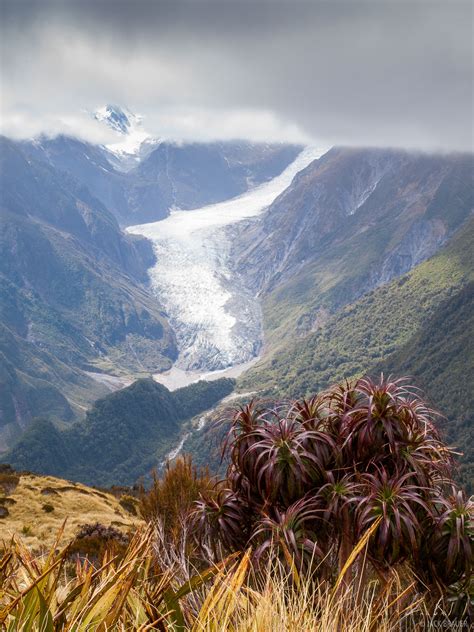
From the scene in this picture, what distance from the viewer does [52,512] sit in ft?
70.3

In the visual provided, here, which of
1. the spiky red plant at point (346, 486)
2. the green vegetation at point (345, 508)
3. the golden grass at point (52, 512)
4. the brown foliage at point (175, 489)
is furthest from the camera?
the golden grass at point (52, 512)

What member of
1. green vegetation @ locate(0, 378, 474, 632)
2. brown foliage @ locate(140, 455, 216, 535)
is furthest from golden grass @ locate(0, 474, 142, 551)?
green vegetation @ locate(0, 378, 474, 632)

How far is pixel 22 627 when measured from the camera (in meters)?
3.52

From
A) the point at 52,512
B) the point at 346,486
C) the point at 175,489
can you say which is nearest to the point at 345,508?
the point at 346,486

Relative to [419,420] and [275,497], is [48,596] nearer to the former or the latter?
[275,497]

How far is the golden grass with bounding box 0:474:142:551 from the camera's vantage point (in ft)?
59.5

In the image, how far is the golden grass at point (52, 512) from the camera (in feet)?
59.5

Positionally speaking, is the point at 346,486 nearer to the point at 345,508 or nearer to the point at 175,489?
the point at 345,508

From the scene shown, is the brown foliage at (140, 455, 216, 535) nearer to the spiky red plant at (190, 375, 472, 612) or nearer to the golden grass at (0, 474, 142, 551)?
the spiky red plant at (190, 375, 472, 612)

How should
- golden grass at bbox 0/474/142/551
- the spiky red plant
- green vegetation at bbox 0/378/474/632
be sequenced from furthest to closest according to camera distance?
1. golden grass at bbox 0/474/142/551
2. the spiky red plant
3. green vegetation at bbox 0/378/474/632

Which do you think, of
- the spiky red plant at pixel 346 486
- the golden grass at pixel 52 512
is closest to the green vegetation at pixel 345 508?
the spiky red plant at pixel 346 486

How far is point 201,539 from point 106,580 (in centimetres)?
461

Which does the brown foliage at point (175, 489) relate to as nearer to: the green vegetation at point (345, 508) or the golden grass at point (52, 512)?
the green vegetation at point (345, 508)

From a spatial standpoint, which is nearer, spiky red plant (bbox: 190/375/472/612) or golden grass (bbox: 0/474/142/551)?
spiky red plant (bbox: 190/375/472/612)
